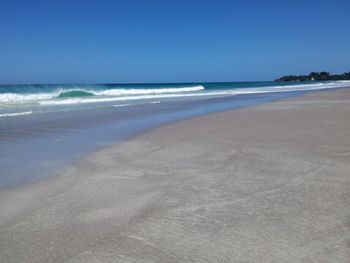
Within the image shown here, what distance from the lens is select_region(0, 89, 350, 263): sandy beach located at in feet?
7.35

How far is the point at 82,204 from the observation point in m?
3.13

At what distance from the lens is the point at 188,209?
2947 mm

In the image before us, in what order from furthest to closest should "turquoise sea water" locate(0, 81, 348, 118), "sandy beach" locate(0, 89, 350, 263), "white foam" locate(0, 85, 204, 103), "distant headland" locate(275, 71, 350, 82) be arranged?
1. "distant headland" locate(275, 71, 350, 82)
2. "white foam" locate(0, 85, 204, 103)
3. "turquoise sea water" locate(0, 81, 348, 118)
4. "sandy beach" locate(0, 89, 350, 263)

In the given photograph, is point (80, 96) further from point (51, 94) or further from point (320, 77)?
point (320, 77)

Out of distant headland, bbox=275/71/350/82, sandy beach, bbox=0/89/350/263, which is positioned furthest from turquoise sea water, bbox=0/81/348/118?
distant headland, bbox=275/71/350/82

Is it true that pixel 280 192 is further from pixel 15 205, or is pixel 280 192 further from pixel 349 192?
pixel 15 205

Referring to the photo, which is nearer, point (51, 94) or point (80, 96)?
point (51, 94)

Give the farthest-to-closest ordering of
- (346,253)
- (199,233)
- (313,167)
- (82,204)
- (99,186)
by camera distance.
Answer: (313,167) → (99,186) → (82,204) → (199,233) → (346,253)

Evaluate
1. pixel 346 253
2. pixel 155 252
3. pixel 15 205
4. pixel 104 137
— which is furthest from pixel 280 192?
pixel 104 137

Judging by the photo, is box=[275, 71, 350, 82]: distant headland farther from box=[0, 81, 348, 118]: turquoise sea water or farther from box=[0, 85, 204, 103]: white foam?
box=[0, 85, 204, 103]: white foam

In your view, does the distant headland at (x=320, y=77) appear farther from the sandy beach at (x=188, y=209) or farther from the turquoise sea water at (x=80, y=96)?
the sandy beach at (x=188, y=209)

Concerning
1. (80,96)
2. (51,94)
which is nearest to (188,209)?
(80,96)

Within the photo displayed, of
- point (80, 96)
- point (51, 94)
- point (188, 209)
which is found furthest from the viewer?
point (80, 96)

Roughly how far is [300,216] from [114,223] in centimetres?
155
